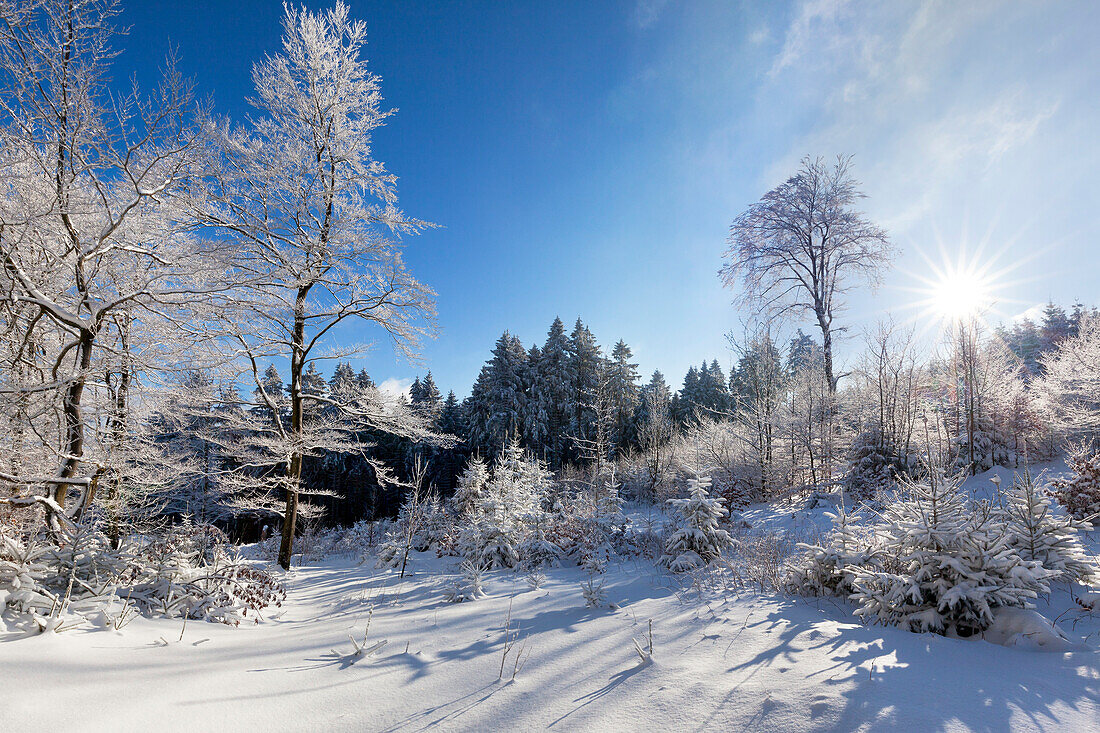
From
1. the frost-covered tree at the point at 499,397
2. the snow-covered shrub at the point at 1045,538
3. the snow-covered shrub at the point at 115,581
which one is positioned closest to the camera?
the snow-covered shrub at the point at 115,581

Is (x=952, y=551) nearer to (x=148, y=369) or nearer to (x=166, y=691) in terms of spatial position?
(x=166, y=691)

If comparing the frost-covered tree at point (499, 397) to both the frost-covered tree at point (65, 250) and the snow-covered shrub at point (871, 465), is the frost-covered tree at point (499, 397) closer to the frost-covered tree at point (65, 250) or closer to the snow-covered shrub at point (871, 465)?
the snow-covered shrub at point (871, 465)

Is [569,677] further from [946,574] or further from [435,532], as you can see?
[435,532]

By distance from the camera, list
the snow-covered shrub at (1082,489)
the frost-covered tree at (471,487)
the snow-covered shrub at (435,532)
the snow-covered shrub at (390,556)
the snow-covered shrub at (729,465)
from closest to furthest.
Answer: the snow-covered shrub at (1082,489) < the snow-covered shrub at (390,556) < the snow-covered shrub at (435,532) < the snow-covered shrub at (729,465) < the frost-covered tree at (471,487)

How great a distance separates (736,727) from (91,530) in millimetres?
5852

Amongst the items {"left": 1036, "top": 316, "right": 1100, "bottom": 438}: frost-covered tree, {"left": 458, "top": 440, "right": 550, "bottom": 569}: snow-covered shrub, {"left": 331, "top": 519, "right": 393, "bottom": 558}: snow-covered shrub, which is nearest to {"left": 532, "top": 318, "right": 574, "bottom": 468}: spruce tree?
{"left": 331, "top": 519, "right": 393, "bottom": 558}: snow-covered shrub

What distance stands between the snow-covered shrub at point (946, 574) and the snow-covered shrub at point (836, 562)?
0.22 metres

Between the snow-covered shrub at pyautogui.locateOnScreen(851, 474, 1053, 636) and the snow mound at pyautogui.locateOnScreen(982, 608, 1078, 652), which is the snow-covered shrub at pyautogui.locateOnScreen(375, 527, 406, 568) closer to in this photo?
the snow-covered shrub at pyautogui.locateOnScreen(851, 474, 1053, 636)

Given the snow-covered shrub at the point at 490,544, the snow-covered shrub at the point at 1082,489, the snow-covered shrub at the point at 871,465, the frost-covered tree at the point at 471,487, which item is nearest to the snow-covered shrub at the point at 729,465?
the snow-covered shrub at the point at 871,465

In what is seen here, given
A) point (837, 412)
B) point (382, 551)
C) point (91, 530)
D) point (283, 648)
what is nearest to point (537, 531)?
point (382, 551)

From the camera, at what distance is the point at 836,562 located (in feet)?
13.8

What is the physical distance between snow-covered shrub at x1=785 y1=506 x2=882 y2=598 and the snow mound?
0.92 m

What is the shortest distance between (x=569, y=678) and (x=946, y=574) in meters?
3.19

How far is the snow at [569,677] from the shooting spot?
2.16 m
